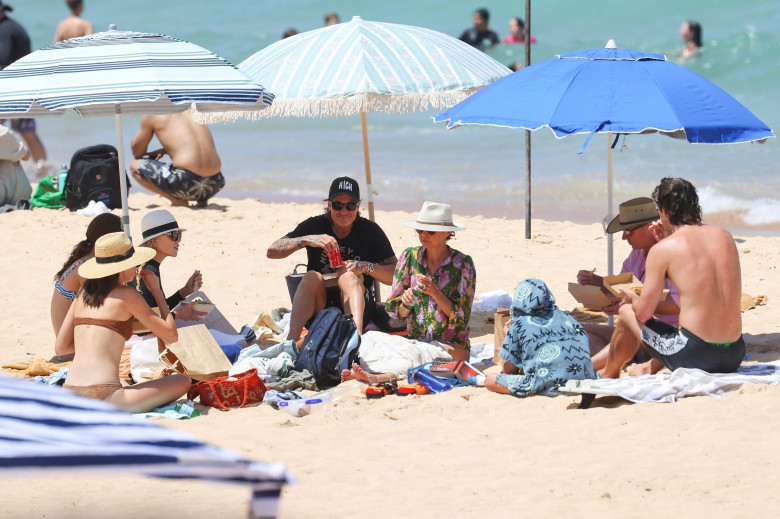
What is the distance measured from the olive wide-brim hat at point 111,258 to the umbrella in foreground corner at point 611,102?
1883 millimetres

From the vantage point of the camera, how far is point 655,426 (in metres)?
4.54

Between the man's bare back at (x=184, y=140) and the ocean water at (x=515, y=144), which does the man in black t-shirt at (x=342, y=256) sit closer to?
the ocean water at (x=515, y=144)

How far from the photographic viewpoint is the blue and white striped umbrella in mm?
2156

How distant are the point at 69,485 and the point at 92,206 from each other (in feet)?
21.0

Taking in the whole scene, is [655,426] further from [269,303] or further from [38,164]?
[38,164]

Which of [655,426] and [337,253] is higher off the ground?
[337,253]

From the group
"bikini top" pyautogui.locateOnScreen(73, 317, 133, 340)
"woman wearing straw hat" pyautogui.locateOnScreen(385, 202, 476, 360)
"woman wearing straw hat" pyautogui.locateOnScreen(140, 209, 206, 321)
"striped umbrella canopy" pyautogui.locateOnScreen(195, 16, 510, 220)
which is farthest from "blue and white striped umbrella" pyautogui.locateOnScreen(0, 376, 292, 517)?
"striped umbrella canopy" pyautogui.locateOnScreen(195, 16, 510, 220)

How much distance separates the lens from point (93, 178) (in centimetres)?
994

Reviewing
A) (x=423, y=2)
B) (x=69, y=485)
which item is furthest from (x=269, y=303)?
(x=423, y=2)

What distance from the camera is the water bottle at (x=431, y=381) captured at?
5.37 metres

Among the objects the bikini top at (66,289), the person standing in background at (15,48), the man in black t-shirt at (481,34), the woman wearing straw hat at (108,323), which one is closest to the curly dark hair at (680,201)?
the woman wearing straw hat at (108,323)

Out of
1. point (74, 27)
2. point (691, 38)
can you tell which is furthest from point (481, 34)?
point (74, 27)

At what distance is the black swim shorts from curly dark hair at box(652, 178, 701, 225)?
0.53m

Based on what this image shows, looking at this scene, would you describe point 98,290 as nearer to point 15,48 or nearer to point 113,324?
point 113,324
